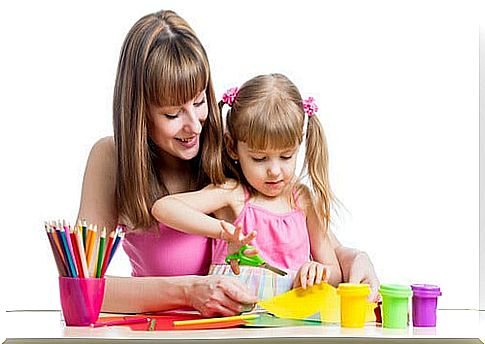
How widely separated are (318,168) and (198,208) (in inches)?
7.6

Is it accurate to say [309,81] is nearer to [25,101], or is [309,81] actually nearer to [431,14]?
[431,14]

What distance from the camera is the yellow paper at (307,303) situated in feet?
4.50

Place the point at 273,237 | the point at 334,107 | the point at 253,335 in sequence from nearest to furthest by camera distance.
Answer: the point at 253,335
the point at 273,237
the point at 334,107

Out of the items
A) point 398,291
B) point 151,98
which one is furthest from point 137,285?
point 398,291

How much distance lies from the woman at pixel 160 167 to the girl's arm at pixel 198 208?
0.08 ft

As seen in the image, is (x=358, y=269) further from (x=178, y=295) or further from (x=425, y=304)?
(x=178, y=295)

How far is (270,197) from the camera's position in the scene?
1.46 meters

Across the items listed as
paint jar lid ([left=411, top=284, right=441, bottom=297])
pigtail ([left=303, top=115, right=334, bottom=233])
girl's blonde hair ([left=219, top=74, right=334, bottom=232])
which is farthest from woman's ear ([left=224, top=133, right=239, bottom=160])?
paint jar lid ([left=411, top=284, right=441, bottom=297])

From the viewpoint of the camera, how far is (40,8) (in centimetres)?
155

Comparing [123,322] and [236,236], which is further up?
[236,236]

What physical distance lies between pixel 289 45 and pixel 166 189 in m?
0.31

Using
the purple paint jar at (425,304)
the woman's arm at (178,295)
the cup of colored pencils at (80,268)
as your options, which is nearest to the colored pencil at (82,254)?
the cup of colored pencils at (80,268)

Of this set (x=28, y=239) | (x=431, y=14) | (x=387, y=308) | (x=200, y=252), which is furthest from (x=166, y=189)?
(x=431, y=14)

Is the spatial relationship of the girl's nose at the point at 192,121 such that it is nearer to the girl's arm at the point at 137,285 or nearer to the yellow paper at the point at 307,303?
the girl's arm at the point at 137,285
